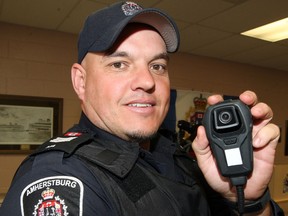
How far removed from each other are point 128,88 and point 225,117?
347 mm

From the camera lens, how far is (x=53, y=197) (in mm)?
555

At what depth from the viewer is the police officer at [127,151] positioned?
0.60m

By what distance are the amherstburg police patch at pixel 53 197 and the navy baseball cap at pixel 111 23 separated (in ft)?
1.53

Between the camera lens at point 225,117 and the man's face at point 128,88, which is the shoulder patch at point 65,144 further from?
the camera lens at point 225,117

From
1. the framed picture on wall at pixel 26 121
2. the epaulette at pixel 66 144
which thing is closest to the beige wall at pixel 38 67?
the framed picture on wall at pixel 26 121

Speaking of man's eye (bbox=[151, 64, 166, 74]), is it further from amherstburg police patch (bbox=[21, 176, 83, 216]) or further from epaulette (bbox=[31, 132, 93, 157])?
amherstburg police patch (bbox=[21, 176, 83, 216])

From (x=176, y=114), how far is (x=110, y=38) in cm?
324

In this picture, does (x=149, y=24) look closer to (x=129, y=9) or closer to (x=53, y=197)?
(x=129, y=9)

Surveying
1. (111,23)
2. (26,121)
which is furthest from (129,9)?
(26,121)

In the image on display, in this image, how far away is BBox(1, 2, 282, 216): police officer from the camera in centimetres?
60

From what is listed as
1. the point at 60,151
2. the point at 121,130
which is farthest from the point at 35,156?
the point at 121,130

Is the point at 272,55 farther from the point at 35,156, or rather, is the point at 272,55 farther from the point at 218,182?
the point at 35,156

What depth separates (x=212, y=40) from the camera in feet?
11.7

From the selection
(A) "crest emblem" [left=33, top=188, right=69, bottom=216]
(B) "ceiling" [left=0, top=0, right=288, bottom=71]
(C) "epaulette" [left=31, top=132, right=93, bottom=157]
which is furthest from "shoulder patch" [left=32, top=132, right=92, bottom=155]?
(B) "ceiling" [left=0, top=0, right=288, bottom=71]
